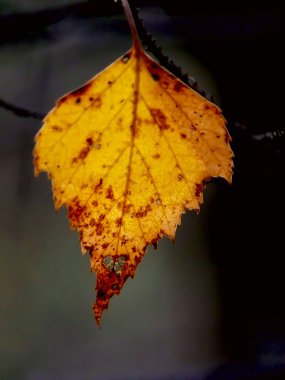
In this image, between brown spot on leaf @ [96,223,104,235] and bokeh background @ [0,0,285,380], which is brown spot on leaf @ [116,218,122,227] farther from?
bokeh background @ [0,0,285,380]

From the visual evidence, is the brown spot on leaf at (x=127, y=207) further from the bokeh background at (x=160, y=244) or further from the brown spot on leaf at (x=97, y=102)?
the bokeh background at (x=160, y=244)

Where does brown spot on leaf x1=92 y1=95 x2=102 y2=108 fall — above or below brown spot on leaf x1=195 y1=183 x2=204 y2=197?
above

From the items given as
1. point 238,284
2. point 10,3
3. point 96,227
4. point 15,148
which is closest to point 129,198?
point 96,227

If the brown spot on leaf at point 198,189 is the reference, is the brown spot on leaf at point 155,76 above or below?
above

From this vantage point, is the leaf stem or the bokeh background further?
the bokeh background

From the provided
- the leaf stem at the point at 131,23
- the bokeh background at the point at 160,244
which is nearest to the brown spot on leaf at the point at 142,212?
the leaf stem at the point at 131,23

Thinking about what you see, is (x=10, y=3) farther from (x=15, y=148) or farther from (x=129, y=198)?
(x=129, y=198)

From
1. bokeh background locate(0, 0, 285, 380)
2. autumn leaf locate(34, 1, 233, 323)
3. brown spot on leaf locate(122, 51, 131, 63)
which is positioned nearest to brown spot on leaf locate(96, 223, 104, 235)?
autumn leaf locate(34, 1, 233, 323)
